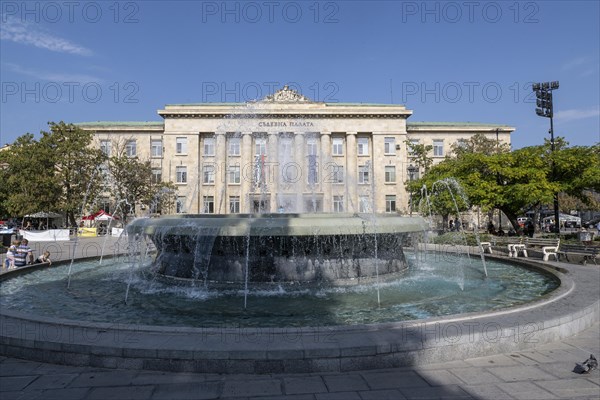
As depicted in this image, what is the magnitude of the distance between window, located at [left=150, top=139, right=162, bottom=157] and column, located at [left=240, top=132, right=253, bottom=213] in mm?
10957

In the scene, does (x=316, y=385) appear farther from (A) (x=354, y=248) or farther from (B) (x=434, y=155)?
(B) (x=434, y=155)

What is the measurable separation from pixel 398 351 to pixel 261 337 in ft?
5.18

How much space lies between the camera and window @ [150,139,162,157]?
53.2 metres

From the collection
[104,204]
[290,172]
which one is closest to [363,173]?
[290,172]

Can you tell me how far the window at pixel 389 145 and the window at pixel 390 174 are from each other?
1.89 metres

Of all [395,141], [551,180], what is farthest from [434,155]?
[551,180]

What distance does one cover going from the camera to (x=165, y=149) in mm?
50719

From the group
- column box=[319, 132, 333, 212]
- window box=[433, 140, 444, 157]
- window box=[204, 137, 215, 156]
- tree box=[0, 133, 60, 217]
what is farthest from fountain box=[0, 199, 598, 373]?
window box=[433, 140, 444, 157]

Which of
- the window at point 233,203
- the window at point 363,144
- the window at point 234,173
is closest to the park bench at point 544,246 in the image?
the window at point 363,144

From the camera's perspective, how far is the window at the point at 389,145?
51844mm

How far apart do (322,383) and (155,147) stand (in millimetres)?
53148

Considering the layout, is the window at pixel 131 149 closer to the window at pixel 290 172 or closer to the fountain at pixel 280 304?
the window at pixel 290 172

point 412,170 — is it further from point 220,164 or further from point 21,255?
point 220,164

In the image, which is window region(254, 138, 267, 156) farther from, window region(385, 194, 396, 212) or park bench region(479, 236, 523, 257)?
park bench region(479, 236, 523, 257)
